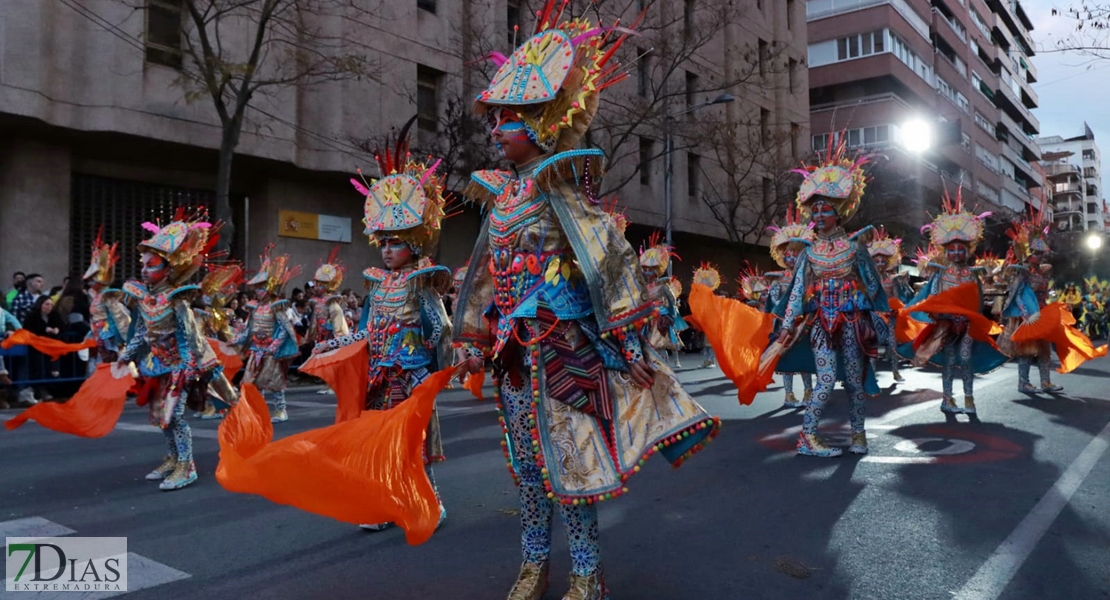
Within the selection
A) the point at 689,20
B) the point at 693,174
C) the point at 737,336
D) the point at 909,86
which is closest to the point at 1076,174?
the point at 909,86

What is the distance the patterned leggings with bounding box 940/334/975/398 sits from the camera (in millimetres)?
9555

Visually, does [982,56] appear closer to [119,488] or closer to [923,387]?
[923,387]

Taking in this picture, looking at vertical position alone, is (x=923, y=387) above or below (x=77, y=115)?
below

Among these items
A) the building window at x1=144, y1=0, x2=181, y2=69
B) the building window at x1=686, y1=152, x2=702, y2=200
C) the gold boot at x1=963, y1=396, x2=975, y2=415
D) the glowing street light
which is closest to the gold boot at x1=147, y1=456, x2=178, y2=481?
the gold boot at x1=963, y1=396, x2=975, y2=415

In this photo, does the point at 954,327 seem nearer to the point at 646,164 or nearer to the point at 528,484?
the point at 528,484

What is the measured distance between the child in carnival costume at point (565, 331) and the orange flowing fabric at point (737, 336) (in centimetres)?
254

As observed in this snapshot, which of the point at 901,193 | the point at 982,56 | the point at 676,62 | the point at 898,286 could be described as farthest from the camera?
the point at 982,56

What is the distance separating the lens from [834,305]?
699 cm

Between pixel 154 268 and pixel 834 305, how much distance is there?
5.59 meters

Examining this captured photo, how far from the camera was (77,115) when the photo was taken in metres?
15.5

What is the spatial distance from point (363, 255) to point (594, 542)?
62.5 ft

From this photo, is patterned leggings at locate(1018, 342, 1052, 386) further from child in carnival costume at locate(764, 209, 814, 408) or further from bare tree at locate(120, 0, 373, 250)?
bare tree at locate(120, 0, 373, 250)

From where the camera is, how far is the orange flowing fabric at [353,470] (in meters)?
3.10

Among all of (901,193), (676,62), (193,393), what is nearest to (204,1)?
(676,62)
